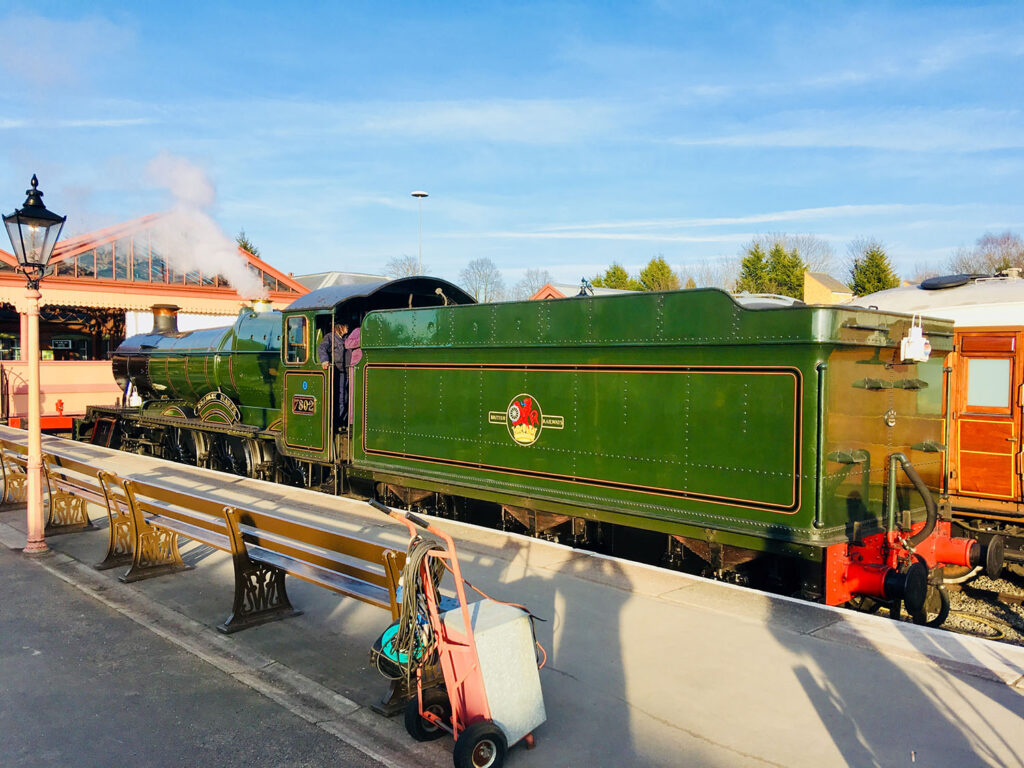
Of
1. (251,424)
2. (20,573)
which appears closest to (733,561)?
(20,573)

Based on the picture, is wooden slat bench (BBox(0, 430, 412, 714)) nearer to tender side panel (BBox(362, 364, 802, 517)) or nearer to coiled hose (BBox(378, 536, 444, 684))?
coiled hose (BBox(378, 536, 444, 684))

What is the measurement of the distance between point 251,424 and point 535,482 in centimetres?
678

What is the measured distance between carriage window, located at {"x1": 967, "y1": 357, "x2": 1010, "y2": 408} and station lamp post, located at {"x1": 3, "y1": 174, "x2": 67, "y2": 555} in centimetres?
935

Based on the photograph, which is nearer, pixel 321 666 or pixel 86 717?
pixel 86 717

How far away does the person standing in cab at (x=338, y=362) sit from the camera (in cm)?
980

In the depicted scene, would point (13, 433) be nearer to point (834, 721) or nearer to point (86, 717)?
point (86, 717)

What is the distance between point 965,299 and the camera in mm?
8367

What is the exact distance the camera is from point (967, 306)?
812cm

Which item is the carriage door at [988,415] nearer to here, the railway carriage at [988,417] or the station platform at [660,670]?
the railway carriage at [988,417]

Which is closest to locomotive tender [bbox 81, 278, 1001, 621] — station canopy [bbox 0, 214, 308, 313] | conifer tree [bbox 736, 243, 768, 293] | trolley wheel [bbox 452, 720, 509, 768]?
trolley wheel [bbox 452, 720, 509, 768]

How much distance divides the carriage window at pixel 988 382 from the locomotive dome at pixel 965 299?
1.41 feet

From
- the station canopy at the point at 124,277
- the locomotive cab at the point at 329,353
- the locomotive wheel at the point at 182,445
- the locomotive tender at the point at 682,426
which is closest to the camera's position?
the locomotive tender at the point at 682,426

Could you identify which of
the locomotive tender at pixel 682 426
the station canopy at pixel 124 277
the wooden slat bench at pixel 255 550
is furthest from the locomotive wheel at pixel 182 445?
the station canopy at pixel 124 277

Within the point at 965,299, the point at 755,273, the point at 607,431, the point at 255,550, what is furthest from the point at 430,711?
the point at 755,273
